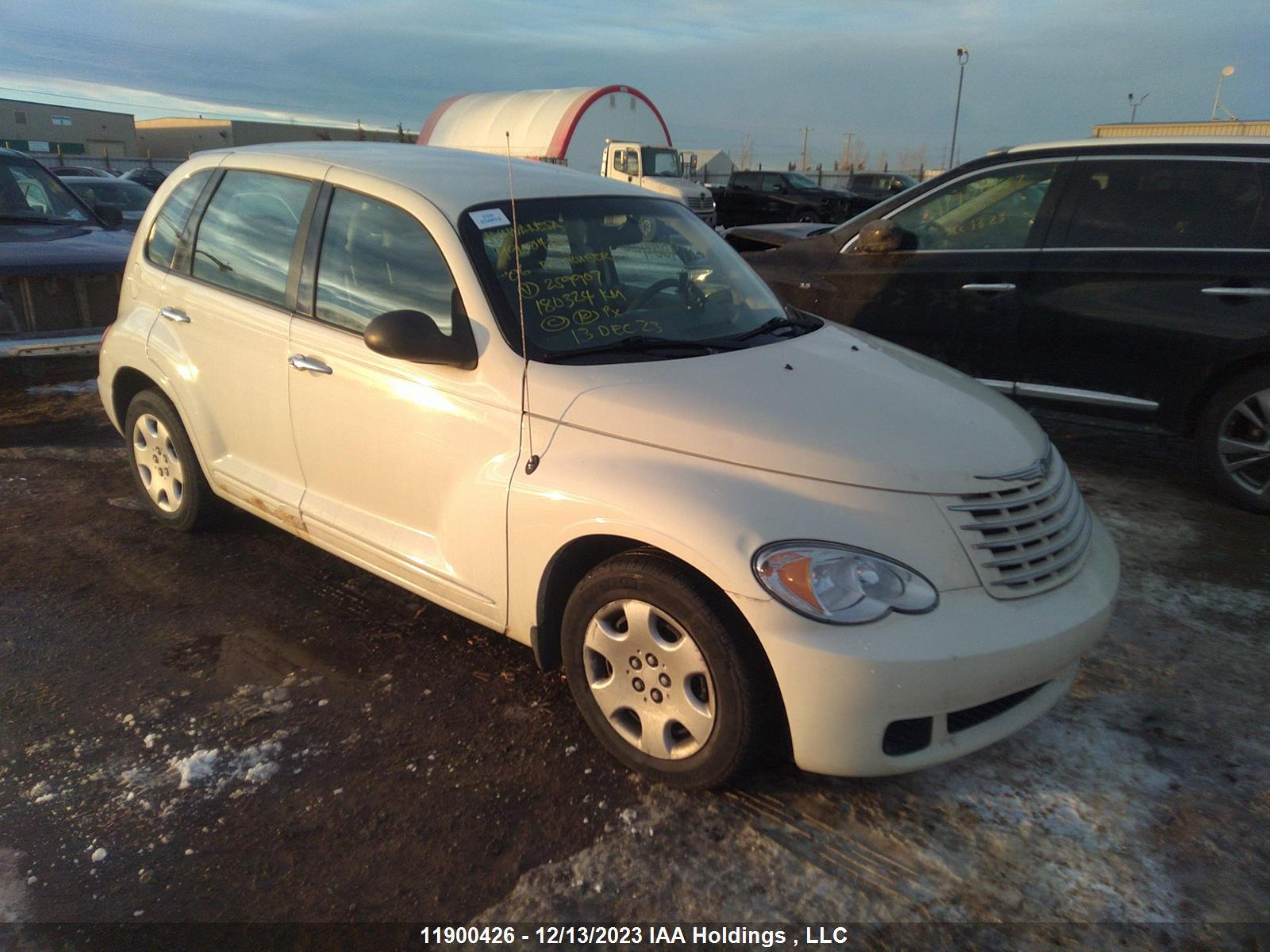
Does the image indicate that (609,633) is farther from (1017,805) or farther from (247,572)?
(247,572)

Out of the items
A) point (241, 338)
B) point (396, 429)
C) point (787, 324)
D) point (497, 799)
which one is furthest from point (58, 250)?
point (497, 799)

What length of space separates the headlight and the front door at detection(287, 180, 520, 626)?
0.96 m

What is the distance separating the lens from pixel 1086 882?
2.43 meters

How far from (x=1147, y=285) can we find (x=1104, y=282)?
22 cm

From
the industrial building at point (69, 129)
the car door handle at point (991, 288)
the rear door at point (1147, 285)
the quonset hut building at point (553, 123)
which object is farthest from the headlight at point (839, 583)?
the industrial building at point (69, 129)

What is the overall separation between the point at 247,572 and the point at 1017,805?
333 cm

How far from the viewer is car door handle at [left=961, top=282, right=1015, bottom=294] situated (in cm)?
544

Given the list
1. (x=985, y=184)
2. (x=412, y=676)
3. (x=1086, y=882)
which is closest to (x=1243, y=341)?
(x=985, y=184)

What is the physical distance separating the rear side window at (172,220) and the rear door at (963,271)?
3929 mm

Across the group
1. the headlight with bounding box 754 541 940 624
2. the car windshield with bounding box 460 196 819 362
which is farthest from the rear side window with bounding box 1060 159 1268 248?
the headlight with bounding box 754 541 940 624

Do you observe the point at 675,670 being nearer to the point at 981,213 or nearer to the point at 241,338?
the point at 241,338

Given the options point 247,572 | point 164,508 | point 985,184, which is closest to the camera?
point 247,572

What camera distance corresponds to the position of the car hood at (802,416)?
2605 mm

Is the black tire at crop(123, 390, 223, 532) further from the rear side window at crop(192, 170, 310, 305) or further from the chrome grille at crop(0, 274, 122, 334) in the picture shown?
the chrome grille at crop(0, 274, 122, 334)
